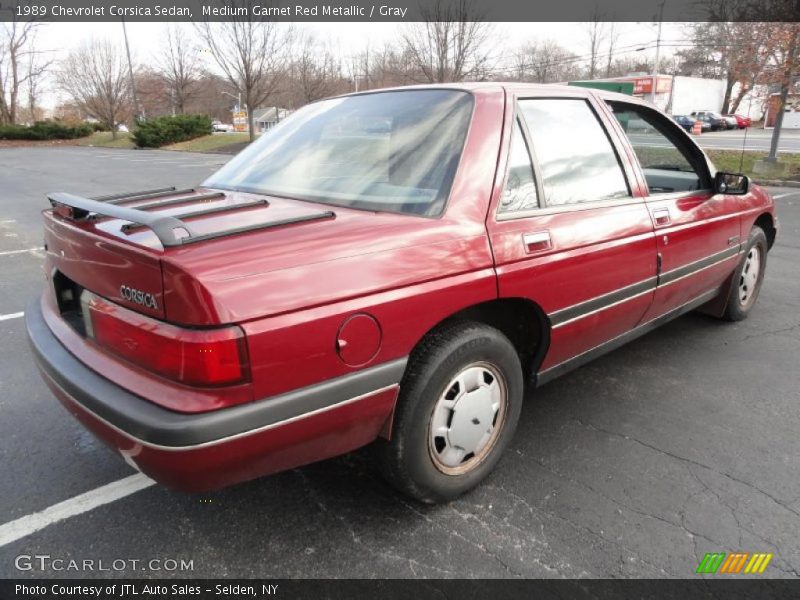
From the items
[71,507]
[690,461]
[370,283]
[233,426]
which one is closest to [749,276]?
[690,461]

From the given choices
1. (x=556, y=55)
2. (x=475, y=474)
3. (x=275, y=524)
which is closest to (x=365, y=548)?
(x=275, y=524)

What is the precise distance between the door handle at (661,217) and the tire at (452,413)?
129 centimetres

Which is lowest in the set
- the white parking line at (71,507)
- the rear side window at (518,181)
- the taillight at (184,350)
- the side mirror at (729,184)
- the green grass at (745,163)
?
the white parking line at (71,507)

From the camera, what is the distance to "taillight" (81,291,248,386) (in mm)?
1673

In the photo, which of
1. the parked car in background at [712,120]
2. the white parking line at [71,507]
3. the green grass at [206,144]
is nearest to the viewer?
the white parking line at [71,507]

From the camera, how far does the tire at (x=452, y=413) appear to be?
2137 millimetres

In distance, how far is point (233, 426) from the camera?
67.1 inches

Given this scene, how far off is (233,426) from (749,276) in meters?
4.34

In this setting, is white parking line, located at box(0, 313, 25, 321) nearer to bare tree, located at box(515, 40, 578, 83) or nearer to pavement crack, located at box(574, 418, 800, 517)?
pavement crack, located at box(574, 418, 800, 517)

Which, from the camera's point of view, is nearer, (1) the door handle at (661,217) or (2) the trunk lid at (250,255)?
(2) the trunk lid at (250,255)

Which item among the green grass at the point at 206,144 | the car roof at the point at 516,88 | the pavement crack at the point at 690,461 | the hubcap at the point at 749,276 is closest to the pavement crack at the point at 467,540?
the pavement crack at the point at 690,461

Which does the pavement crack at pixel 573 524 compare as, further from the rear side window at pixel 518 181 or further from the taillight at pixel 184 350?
the taillight at pixel 184 350

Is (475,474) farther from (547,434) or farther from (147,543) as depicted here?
(147,543)

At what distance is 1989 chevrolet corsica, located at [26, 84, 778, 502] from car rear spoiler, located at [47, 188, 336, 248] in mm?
12
